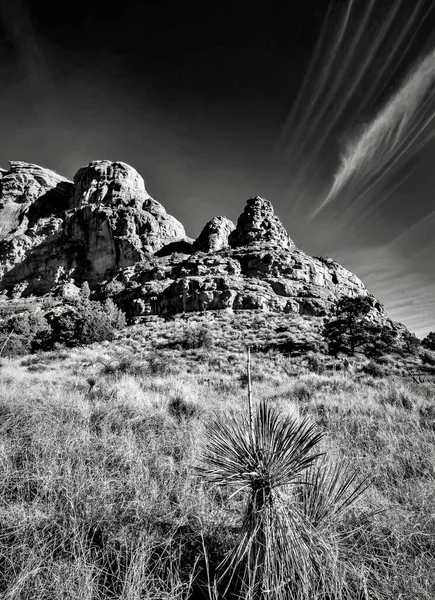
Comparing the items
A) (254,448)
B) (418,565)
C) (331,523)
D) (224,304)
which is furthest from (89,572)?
(224,304)

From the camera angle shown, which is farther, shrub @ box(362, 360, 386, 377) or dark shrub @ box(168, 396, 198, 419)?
shrub @ box(362, 360, 386, 377)

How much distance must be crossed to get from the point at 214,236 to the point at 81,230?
38.5m

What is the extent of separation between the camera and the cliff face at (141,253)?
1767 inches

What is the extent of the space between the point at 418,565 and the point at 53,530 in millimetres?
2274

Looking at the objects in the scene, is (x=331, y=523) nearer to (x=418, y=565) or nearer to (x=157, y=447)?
(x=418, y=565)

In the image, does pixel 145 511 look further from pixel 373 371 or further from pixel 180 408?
pixel 373 371

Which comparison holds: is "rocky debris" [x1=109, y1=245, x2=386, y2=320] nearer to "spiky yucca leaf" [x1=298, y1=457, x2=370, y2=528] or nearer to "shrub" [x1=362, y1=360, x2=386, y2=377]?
"shrub" [x1=362, y1=360, x2=386, y2=377]

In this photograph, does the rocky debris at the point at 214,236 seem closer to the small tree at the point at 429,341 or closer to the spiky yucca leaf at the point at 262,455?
the small tree at the point at 429,341

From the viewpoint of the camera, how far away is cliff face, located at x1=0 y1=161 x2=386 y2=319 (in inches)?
1767

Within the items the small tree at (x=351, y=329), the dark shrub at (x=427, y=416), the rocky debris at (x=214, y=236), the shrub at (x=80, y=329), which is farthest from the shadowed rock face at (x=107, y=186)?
the dark shrub at (x=427, y=416)

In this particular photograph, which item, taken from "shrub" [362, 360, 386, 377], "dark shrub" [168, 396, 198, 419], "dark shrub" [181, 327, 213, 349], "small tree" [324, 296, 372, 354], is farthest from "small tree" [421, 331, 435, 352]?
"dark shrub" [168, 396, 198, 419]

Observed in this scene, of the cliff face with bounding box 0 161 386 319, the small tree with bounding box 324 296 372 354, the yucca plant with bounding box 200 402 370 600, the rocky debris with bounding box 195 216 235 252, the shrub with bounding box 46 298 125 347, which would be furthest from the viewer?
the rocky debris with bounding box 195 216 235 252

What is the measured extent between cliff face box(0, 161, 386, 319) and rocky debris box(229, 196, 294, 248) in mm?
279

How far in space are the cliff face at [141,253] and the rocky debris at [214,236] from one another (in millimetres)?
296
